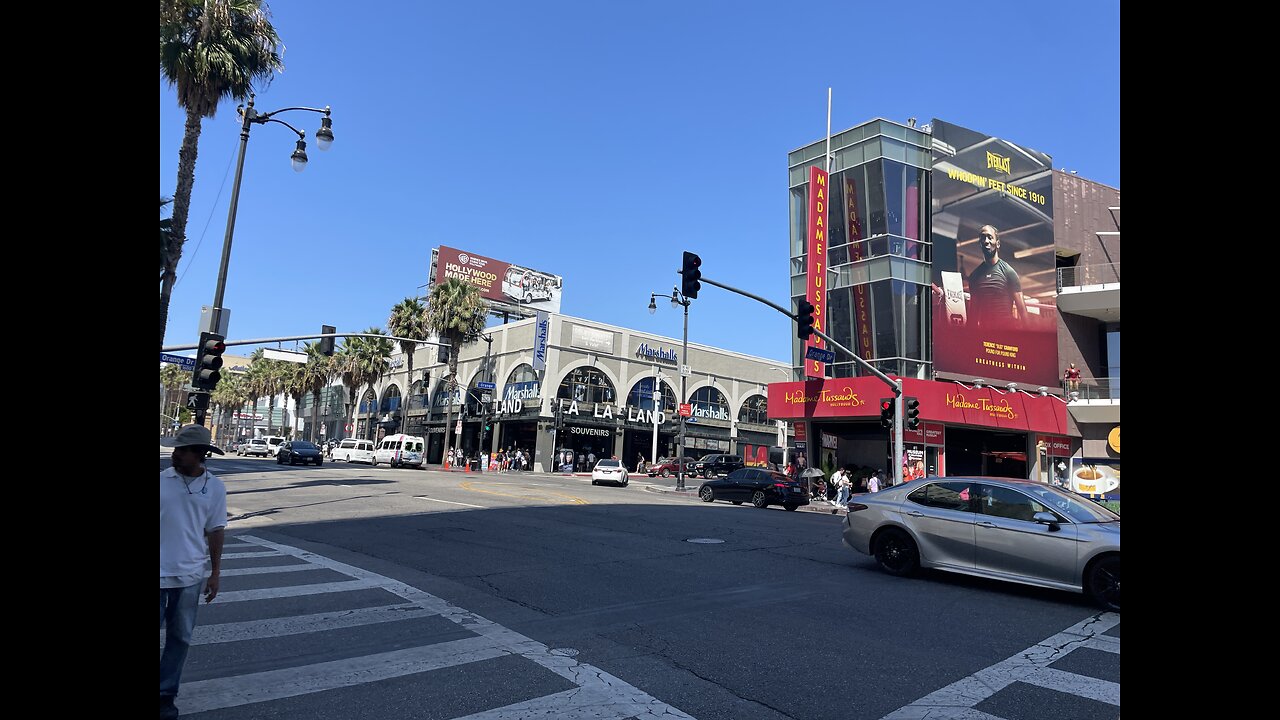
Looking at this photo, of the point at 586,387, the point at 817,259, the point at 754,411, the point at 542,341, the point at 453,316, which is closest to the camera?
the point at 817,259

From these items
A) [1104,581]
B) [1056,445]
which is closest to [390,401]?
[1056,445]

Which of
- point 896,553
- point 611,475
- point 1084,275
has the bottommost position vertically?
point 611,475

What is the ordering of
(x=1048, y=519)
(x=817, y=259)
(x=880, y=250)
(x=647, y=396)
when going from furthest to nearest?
(x=647, y=396) → (x=817, y=259) → (x=880, y=250) → (x=1048, y=519)

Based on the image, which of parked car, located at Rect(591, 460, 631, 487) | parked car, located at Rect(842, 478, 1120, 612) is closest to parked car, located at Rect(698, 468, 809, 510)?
parked car, located at Rect(591, 460, 631, 487)

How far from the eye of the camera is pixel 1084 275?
34844 mm

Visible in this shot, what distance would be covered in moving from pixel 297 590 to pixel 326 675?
334cm

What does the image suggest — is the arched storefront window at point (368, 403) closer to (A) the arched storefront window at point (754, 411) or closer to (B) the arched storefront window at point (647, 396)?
(B) the arched storefront window at point (647, 396)

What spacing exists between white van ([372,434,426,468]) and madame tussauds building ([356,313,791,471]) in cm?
375

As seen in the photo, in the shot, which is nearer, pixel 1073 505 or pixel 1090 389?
pixel 1073 505

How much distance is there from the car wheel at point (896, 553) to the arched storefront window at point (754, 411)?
50122 millimetres

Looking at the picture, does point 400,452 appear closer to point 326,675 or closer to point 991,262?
point 991,262
